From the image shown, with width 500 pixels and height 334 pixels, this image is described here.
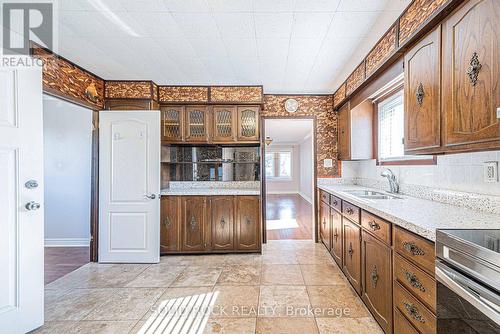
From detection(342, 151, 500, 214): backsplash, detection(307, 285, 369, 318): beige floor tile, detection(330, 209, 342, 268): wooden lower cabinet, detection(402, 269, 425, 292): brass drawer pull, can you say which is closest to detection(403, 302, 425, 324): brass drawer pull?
detection(402, 269, 425, 292): brass drawer pull

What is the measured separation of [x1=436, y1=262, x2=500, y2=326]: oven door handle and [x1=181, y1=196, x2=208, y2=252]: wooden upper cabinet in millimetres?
2774

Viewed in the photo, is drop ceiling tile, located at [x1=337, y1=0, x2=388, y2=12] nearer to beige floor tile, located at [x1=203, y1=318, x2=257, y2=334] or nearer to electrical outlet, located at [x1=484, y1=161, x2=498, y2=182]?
Answer: electrical outlet, located at [x1=484, y1=161, x2=498, y2=182]

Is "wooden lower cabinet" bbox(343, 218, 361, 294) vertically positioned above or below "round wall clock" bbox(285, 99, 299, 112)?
below

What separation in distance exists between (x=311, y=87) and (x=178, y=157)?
7.83ft

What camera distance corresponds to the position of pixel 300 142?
10016 mm

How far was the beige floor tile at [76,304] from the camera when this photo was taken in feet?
6.80

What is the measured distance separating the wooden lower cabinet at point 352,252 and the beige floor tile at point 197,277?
4.74 feet

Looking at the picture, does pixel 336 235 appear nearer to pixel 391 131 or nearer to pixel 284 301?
pixel 284 301

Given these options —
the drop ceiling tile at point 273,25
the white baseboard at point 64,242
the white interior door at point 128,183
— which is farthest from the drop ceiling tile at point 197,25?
the white baseboard at point 64,242

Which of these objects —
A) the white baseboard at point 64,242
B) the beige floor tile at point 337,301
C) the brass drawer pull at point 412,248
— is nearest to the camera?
the brass drawer pull at point 412,248

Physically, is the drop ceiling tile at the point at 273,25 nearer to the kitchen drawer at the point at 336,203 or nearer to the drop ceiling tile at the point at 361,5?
the drop ceiling tile at the point at 361,5

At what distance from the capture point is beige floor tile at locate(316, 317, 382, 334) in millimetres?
1828

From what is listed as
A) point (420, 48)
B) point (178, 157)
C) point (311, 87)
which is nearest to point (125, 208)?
point (178, 157)

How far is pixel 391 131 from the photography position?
2945 millimetres
